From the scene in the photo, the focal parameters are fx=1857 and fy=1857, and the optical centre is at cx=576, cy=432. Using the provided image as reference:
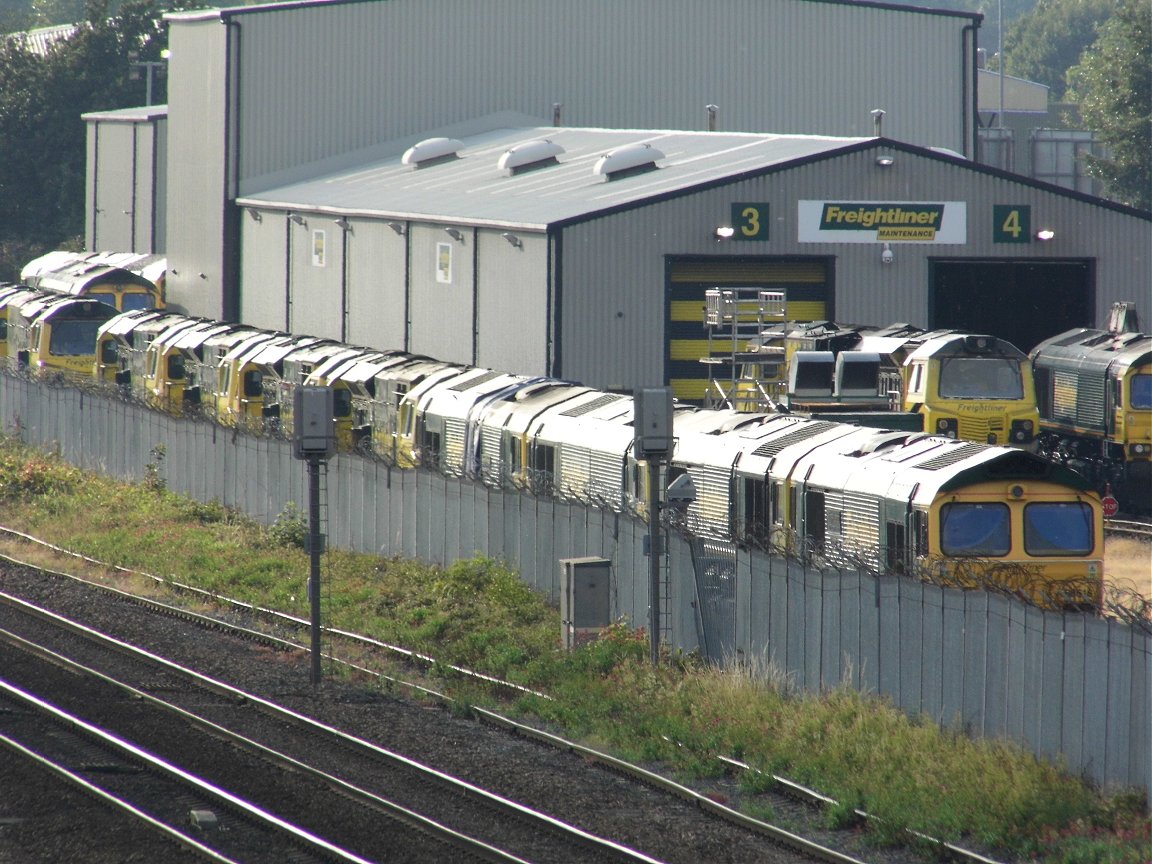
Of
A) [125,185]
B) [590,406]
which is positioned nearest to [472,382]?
[590,406]

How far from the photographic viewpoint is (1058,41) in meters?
174

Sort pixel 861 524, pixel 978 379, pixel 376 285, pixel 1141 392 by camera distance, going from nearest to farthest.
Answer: pixel 861 524
pixel 978 379
pixel 1141 392
pixel 376 285

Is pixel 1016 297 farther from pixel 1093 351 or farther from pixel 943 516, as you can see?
pixel 943 516

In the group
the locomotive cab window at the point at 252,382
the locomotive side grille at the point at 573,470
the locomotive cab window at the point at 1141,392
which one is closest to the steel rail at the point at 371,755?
the locomotive side grille at the point at 573,470

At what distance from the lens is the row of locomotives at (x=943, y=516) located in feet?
67.2

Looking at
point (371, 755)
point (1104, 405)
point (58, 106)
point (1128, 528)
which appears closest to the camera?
point (371, 755)

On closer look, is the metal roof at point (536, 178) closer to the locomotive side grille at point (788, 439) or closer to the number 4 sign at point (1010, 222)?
the number 4 sign at point (1010, 222)

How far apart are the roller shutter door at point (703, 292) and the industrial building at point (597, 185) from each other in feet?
0.16

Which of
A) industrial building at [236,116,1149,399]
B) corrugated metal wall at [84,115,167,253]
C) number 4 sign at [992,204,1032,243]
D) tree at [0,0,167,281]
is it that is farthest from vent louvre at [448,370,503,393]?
tree at [0,0,167,281]

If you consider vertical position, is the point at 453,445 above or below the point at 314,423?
below

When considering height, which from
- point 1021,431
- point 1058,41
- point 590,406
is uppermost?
point 1058,41

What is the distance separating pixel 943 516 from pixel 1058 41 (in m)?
163

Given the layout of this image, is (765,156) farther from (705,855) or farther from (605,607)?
(705,855)

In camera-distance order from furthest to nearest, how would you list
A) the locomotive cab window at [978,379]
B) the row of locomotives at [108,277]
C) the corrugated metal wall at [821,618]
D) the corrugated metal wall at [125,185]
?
the corrugated metal wall at [125,185]
the row of locomotives at [108,277]
the locomotive cab window at [978,379]
the corrugated metal wall at [821,618]
